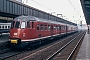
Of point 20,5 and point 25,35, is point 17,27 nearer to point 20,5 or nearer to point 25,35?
point 25,35

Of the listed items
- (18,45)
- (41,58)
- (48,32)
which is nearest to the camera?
(41,58)

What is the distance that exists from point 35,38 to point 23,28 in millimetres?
2203

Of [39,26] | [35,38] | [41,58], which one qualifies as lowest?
[41,58]

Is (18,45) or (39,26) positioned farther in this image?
(39,26)

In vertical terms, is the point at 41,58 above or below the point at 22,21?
below

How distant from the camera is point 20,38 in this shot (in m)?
17.7

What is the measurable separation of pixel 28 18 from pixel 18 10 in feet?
28.9

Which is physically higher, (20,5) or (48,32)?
(20,5)

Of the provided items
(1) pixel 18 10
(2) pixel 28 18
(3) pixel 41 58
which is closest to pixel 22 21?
(2) pixel 28 18

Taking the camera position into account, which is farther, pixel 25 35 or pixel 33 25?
pixel 33 25

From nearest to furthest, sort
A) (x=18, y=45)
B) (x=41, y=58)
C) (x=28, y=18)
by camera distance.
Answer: (x=41, y=58)
(x=18, y=45)
(x=28, y=18)

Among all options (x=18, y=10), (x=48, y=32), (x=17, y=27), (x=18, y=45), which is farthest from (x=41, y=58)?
(x=18, y=10)

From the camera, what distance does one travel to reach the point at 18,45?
57.8 feet

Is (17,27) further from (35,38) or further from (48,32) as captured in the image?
(48,32)
